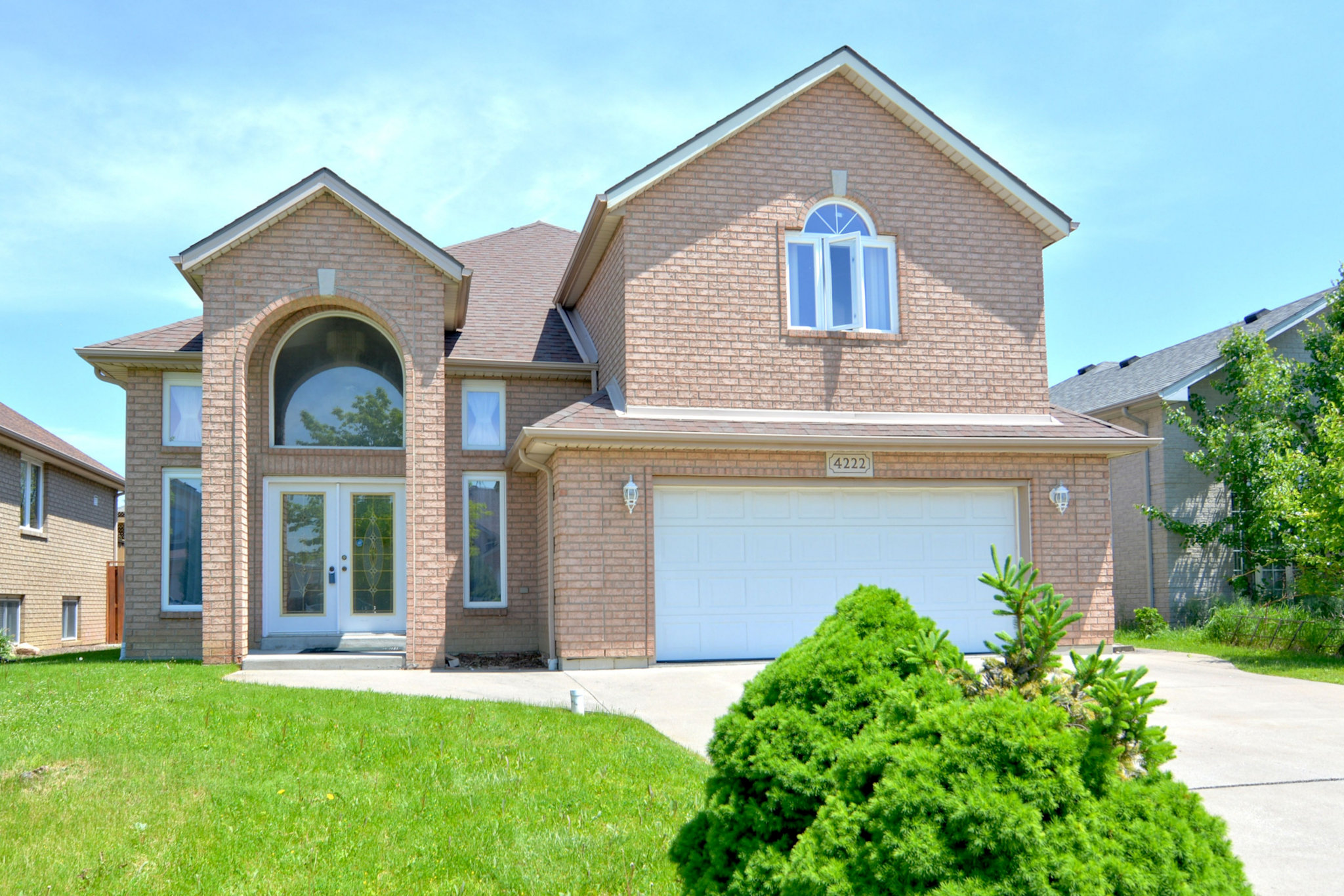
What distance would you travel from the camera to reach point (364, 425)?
48.1 ft

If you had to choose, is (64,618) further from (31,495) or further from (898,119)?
(898,119)

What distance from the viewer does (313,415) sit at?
14562 millimetres

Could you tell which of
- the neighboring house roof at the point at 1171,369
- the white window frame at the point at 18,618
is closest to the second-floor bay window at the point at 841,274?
the neighboring house roof at the point at 1171,369

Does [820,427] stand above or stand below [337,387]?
below

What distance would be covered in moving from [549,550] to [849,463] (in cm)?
423

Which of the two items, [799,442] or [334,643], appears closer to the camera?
[799,442]

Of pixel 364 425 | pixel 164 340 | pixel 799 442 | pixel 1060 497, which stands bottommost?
pixel 1060 497

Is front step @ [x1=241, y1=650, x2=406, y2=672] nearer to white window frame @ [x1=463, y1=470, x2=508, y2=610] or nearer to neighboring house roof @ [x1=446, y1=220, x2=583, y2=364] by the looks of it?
white window frame @ [x1=463, y1=470, x2=508, y2=610]

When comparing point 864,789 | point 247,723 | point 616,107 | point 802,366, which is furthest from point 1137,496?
point 864,789

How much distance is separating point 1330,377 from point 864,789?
1924 centimetres

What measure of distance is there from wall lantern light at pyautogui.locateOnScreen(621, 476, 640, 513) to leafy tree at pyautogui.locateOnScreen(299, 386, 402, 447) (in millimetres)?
4046

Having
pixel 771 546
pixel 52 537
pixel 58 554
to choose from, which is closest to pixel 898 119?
pixel 771 546

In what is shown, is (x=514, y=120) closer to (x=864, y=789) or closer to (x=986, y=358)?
(x=986, y=358)

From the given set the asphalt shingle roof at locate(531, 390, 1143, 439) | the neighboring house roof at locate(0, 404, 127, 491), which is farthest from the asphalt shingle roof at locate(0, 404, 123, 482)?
the asphalt shingle roof at locate(531, 390, 1143, 439)
